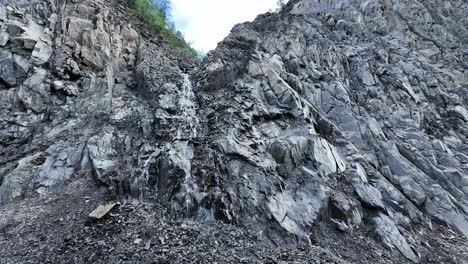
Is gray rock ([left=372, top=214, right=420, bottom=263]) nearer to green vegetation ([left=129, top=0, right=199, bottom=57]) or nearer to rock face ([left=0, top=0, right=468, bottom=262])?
rock face ([left=0, top=0, right=468, bottom=262])

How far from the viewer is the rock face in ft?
35.7

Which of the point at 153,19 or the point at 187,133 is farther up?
the point at 153,19

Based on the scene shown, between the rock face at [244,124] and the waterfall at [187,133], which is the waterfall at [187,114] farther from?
the rock face at [244,124]

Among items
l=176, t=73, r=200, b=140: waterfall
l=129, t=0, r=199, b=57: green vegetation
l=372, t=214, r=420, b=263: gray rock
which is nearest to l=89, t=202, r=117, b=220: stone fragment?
l=176, t=73, r=200, b=140: waterfall

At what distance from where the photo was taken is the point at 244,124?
13961mm

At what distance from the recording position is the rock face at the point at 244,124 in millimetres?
10875

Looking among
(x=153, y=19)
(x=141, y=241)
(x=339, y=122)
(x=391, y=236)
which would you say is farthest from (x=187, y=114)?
(x=153, y=19)

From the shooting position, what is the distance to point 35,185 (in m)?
11.0

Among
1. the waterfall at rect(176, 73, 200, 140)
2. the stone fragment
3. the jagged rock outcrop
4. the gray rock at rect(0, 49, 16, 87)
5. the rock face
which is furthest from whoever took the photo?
the gray rock at rect(0, 49, 16, 87)

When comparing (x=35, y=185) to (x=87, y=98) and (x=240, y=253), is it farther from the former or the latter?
(x=240, y=253)

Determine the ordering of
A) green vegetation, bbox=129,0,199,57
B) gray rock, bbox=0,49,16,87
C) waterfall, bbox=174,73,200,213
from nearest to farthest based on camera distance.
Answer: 1. waterfall, bbox=174,73,200,213
2. gray rock, bbox=0,49,16,87
3. green vegetation, bbox=129,0,199,57

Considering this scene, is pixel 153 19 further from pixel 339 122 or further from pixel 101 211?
pixel 101 211

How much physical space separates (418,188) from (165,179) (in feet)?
39.4

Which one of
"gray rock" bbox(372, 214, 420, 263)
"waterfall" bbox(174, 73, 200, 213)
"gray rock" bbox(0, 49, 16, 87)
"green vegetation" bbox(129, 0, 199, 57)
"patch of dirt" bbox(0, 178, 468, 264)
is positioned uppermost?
"green vegetation" bbox(129, 0, 199, 57)
